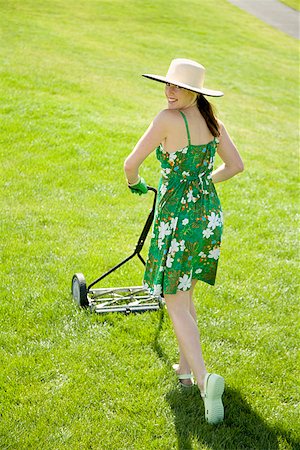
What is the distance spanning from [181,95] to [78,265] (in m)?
2.66

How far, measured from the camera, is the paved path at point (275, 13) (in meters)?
28.4

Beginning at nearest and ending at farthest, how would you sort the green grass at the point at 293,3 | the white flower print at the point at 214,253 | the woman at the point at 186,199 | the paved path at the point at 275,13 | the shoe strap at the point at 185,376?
the woman at the point at 186,199 < the white flower print at the point at 214,253 < the shoe strap at the point at 185,376 < the paved path at the point at 275,13 < the green grass at the point at 293,3

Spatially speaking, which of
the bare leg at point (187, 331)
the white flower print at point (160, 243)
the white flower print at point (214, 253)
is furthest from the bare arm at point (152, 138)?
the bare leg at point (187, 331)

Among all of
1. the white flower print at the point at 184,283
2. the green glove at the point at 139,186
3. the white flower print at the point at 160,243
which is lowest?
the white flower print at the point at 184,283

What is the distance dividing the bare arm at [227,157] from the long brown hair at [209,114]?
4.3 inches

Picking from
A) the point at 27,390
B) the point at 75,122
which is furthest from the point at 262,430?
the point at 75,122

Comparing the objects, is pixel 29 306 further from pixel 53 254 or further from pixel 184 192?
pixel 184 192

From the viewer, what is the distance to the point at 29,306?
19.1 ft

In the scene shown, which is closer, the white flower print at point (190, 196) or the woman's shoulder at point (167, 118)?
the woman's shoulder at point (167, 118)

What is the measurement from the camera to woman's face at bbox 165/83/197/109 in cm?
446

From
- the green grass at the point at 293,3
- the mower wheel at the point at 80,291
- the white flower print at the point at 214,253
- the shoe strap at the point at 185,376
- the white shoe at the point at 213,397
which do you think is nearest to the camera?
the white shoe at the point at 213,397

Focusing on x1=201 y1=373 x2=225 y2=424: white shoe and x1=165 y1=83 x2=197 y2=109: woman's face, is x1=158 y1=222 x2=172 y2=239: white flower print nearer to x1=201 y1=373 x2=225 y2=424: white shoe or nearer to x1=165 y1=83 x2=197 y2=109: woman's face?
x1=165 y1=83 x2=197 y2=109: woman's face

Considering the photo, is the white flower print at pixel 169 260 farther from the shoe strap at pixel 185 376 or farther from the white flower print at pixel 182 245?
the shoe strap at pixel 185 376

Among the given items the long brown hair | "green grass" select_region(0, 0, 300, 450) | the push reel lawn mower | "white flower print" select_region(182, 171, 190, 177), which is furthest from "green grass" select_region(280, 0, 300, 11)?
"white flower print" select_region(182, 171, 190, 177)
